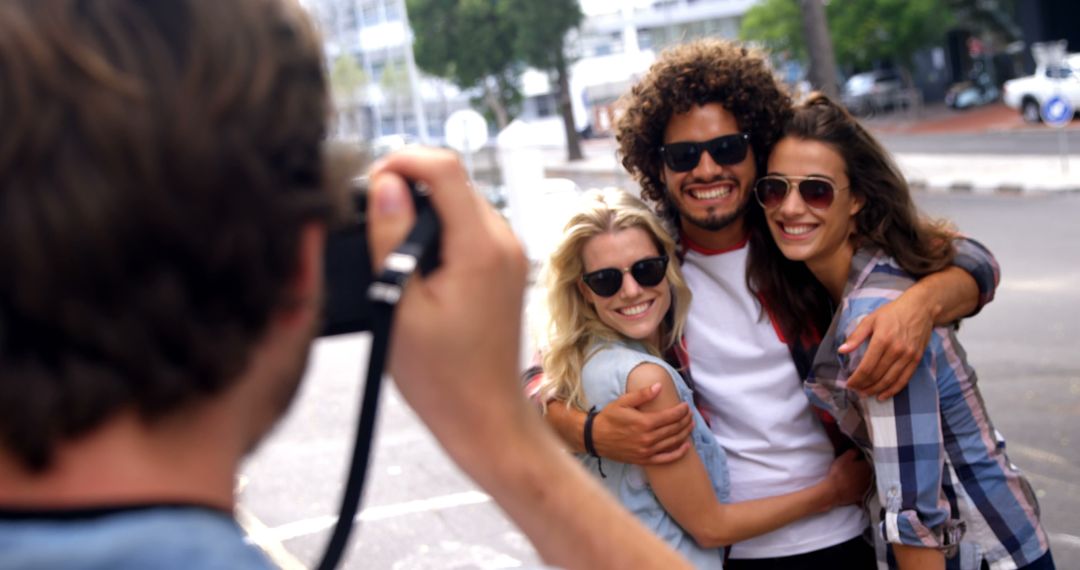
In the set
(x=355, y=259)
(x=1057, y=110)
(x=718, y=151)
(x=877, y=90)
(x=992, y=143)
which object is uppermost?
(x=355, y=259)

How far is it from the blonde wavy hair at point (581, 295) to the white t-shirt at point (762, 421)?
0.08 metres

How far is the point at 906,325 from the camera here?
87.2 inches

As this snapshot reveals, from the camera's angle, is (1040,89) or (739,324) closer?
(739,324)

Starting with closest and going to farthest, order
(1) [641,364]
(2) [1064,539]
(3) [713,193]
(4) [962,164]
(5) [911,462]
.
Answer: (5) [911,462]
(1) [641,364]
(3) [713,193]
(2) [1064,539]
(4) [962,164]

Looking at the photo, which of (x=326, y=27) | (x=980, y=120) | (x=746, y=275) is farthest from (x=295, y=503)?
(x=980, y=120)

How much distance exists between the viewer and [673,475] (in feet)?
7.39

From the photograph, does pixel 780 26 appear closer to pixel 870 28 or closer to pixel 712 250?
pixel 870 28

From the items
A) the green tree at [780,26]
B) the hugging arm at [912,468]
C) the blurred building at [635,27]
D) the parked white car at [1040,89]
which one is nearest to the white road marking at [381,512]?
the hugging arm at [912,468]

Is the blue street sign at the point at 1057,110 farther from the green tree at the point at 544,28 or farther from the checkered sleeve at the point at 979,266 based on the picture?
the green tree at the point at 544,28

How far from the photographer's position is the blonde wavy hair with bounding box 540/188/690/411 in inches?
96.1

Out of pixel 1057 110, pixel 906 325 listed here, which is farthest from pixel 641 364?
pixel 1057 110

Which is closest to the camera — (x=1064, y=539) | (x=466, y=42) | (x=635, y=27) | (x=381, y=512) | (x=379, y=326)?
(x=379, y=326)

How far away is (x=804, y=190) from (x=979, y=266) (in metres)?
0.41

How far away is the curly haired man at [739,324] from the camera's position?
2236 millimetres
